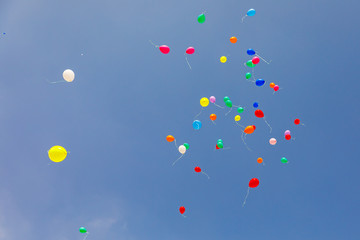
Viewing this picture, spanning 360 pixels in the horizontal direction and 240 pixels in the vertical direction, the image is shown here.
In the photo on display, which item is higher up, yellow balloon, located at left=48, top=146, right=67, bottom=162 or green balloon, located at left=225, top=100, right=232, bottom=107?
green balloon, located at left=225, top=100, right=232, bottom=107

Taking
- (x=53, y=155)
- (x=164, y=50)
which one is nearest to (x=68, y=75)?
(x=53, y=155)

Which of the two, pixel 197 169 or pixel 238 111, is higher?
pixel 238 111

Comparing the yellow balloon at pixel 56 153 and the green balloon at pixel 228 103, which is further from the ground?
the green balloon at pixel 228 103

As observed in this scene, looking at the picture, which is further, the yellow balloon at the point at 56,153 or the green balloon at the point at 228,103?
the green balloon at the point at 228,103

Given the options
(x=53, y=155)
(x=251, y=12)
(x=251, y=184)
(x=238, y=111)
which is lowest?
(x=251, y=184)

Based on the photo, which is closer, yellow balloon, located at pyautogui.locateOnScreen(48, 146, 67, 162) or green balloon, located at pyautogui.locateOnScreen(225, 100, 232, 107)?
yellow balloon, located at pyautogui.locateOnScreen(48, 146, 67, 162)

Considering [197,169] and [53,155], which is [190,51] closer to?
[197,169]

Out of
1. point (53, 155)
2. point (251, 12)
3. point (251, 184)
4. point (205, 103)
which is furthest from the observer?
point (205, 103)

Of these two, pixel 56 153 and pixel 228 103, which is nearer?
pixel 56 153

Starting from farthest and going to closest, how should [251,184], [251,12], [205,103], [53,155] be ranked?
[205,103]
[251,12]
[251,184]
[53,155]

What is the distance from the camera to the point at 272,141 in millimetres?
10844

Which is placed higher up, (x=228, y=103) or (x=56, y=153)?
(x=228, y=103)

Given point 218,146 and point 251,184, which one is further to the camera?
point 218,146

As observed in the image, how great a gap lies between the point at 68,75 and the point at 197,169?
5.72m
